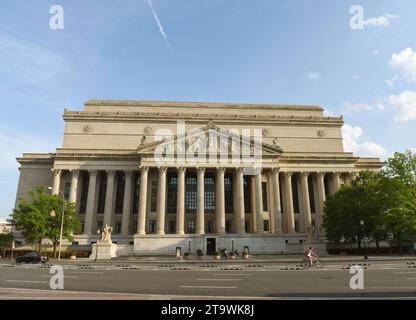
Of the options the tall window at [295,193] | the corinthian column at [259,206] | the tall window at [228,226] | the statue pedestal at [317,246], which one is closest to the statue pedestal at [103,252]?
the tall window at [228,226]

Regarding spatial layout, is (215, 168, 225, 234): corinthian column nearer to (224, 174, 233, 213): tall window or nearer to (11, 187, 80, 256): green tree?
(224, 174, 233, 213): tall window

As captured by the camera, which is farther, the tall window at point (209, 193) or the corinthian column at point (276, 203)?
the tall window at point (209, 193)

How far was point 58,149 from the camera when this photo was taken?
2598 inches

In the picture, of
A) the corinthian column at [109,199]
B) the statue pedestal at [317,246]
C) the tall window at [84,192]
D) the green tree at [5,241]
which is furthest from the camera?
the tall window at [84,192]

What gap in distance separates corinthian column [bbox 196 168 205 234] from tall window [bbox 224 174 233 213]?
769 centimetres

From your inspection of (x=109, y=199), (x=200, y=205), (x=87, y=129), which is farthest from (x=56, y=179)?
(x=200, y=205)

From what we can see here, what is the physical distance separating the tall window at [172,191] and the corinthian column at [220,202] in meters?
9.16

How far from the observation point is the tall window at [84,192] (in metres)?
64.1

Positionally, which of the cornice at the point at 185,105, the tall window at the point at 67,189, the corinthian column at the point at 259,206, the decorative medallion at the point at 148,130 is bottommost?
the corinthian column at the point at 259,206

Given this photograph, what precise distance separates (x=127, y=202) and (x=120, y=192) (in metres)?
4.98

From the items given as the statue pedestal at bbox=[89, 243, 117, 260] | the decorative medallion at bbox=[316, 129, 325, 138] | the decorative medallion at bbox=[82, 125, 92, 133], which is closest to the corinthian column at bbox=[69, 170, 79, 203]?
the decorative medallion at bbox=[82, 125, 92, 133]

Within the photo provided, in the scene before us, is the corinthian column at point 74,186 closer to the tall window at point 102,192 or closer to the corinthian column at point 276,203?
the tall window at point 102,192

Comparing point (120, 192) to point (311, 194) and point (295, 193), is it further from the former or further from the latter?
point (311, 194)
